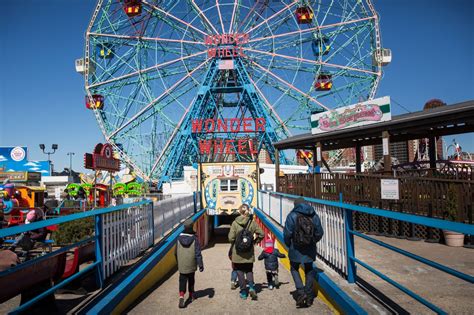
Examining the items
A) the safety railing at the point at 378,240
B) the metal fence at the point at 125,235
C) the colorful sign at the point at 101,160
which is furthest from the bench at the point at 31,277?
the colorful sign at the point at 101,160

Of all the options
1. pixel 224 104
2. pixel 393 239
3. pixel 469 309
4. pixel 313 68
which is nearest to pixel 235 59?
pixel 224 104

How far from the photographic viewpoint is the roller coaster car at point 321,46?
31.6 metres

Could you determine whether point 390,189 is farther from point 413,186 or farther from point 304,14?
point 304,14

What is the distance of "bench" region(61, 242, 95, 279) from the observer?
4.84m

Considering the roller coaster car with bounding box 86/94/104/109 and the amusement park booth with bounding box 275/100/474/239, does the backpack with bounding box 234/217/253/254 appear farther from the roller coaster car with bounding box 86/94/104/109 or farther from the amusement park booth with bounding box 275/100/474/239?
the roller coaster car with bounding box 86/94/104/109

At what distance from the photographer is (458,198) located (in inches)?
344

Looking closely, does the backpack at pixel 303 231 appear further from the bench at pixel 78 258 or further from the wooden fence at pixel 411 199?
the wooden fence at pixel 411 199

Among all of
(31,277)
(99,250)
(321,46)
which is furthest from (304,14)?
(31,277)

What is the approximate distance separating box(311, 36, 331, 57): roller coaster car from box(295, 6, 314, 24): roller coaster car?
6.49 ft

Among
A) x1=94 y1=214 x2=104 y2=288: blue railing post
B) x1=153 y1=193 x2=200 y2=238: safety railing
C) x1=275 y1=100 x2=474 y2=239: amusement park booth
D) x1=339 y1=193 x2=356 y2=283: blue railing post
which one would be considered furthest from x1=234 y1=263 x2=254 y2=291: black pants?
x1=275 y1=100 x2=474 y2=239: amusement park booth

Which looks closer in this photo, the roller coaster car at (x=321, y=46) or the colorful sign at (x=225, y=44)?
the roller coaster car at (x=321, y=46)

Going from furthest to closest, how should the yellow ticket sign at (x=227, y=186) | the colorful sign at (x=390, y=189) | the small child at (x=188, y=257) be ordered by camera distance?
the yellow ticket sign at (x=227, y=186) < the colorful sign at (x=390, y=189) < the small child at (x=188, y=257)

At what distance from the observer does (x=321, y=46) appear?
31.7 meters

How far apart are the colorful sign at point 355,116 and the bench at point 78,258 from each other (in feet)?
33.8
